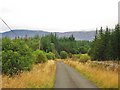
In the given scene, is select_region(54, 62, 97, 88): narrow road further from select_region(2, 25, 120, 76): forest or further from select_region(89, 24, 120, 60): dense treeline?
select_region(89, 24, 120, 60): dense treeline

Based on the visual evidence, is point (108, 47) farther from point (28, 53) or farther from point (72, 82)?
point (72, 82)

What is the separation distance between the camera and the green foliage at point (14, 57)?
74.3 feet

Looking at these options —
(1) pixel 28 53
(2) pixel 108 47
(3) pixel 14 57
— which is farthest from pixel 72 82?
(2) pixel 108 47

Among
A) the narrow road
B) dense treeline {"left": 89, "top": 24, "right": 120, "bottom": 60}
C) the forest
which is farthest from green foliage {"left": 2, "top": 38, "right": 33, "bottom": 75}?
dense treeline {"left": 89, "top": 24, "right": 120, "bottom": 60}

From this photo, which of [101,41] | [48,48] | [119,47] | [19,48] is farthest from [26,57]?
[48,48]

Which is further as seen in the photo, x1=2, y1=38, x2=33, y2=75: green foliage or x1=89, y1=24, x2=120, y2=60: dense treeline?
x1=89, y1=24, x2=120, y2=60: dense treeline

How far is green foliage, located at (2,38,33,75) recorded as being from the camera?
2266 cm

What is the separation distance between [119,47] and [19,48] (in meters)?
49.8

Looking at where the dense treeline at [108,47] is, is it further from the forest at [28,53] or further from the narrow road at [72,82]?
the narrow road at [72,82]

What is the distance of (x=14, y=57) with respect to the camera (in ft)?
76.0

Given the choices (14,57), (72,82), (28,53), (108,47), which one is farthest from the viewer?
(108,47)

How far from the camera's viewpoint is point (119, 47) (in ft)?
234

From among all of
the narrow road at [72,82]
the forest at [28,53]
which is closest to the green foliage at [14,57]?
the forest at [28,53]

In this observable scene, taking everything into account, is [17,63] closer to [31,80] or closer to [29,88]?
[31,80]
